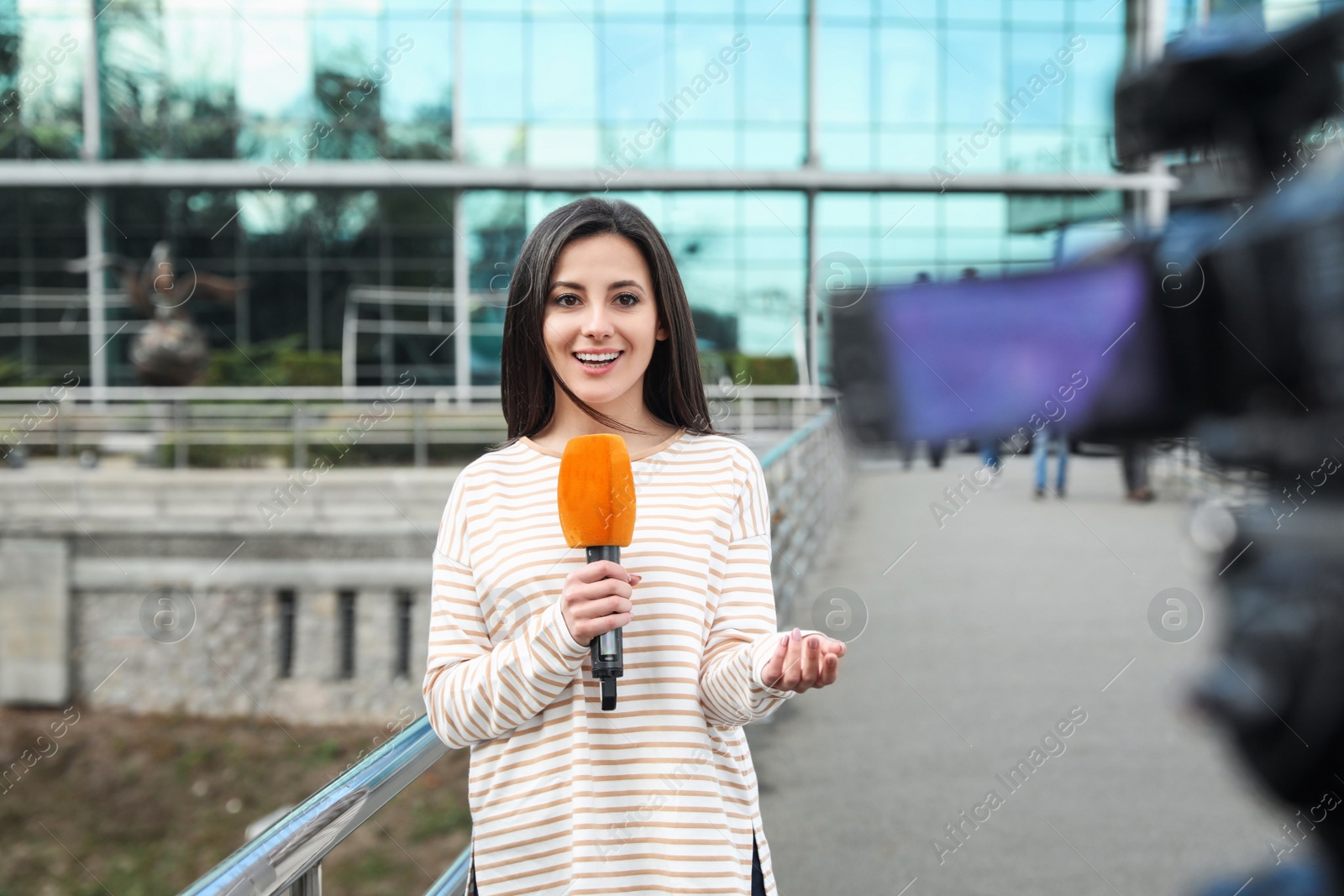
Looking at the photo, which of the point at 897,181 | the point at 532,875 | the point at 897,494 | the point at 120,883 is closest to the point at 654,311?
the point at 532,875

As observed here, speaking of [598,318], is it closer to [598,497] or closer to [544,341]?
[544,341]

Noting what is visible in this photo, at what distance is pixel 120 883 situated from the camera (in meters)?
8.21

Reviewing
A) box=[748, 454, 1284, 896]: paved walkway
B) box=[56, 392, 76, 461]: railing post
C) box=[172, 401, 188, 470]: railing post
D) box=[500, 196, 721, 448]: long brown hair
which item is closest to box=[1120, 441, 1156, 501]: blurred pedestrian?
box=[748, 454, 1284, 896]: paved walkway

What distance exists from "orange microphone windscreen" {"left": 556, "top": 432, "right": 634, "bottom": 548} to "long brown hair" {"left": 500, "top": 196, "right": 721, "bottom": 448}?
14 centimetres

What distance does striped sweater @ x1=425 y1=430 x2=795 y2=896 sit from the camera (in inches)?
36.6

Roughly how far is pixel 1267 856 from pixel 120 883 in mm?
8414

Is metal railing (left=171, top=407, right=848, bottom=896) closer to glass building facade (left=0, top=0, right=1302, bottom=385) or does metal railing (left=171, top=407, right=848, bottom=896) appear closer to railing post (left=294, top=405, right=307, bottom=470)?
railing post (left=294, top=405, right=307, bottom=470)

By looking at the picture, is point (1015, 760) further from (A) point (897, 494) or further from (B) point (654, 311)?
(A) point (897, 494)

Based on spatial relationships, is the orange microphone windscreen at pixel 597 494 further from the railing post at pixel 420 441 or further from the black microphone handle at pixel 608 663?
the railing post at pixel 420 441

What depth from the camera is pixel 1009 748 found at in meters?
3.06

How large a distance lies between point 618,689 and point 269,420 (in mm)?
11081

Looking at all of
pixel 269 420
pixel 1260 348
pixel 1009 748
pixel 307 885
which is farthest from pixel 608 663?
pixel 269 420

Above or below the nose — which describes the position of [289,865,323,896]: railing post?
below

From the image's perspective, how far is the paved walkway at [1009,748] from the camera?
92.7 inches
